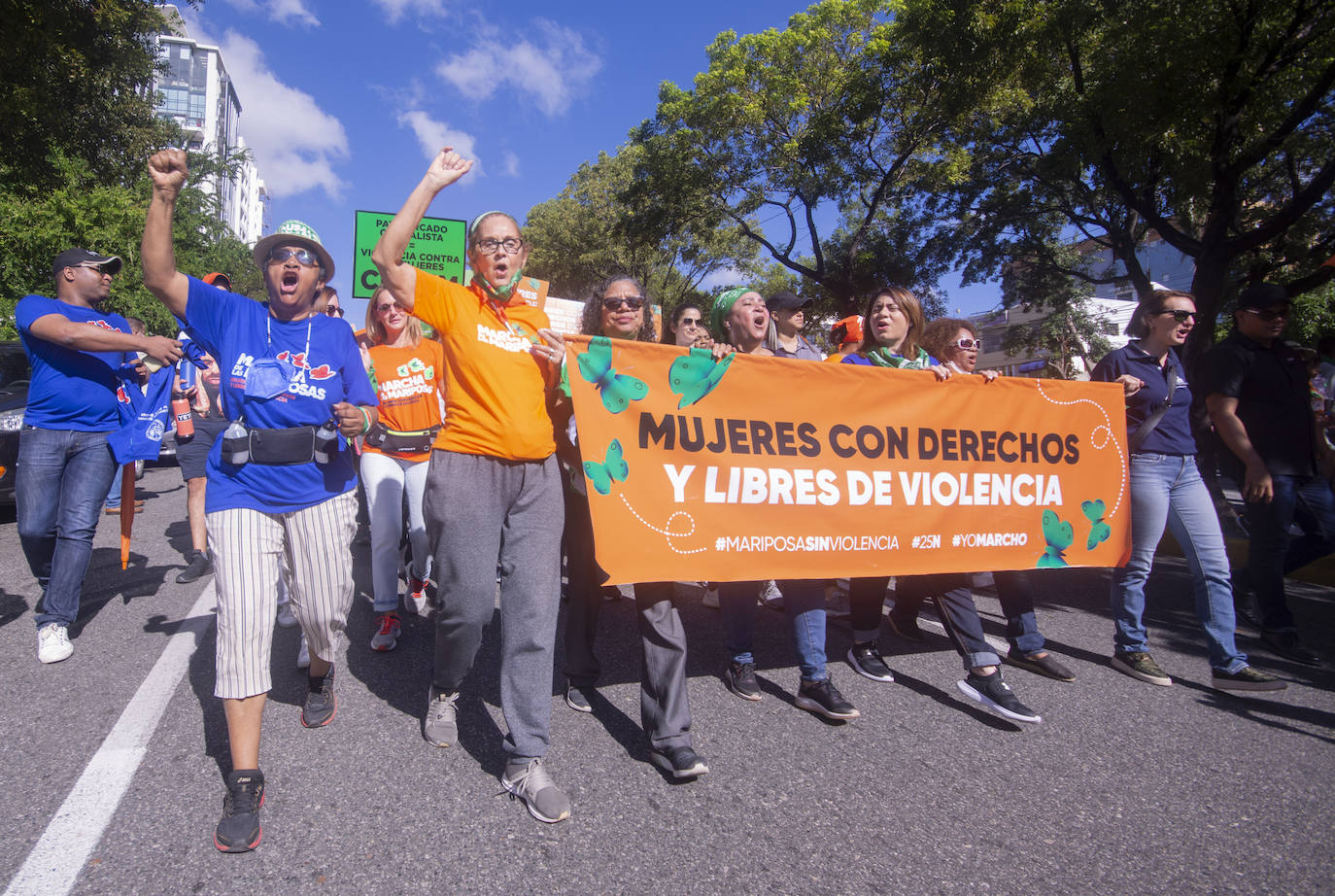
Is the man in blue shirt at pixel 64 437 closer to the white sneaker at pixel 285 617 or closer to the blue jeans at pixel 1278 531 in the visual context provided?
the white sneaker at pixel 285 617

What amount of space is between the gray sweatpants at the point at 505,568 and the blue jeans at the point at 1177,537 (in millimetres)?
3079

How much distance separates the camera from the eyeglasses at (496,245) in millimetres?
2834

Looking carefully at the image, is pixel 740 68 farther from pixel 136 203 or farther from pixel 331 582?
pixel 331 582

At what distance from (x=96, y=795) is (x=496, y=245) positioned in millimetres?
2304

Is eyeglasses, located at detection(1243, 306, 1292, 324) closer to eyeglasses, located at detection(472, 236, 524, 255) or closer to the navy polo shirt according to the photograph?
the navy polo shirt

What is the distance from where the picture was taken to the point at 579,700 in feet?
11.2

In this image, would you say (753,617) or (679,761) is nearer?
(679,761)

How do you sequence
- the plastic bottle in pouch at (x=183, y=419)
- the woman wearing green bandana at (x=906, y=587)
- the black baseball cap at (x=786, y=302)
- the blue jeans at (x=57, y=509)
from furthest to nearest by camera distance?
the plastic bottle in pouch at (x=183, y=419), the black baseball cap at (x=786, y=302), the blue jeans at (x=57, y=509), the woman wearing green bandana at (x=906, y=587)

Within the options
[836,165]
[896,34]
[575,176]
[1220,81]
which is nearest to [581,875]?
[1220,81]

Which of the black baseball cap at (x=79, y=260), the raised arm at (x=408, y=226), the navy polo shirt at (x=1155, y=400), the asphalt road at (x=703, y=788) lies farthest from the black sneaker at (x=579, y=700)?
the black baseball cap at (x=79, y=260)

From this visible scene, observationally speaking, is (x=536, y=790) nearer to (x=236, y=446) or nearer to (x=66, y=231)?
(x=236, y=446)

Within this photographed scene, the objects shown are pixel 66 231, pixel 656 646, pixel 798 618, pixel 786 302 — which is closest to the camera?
pixel 656 646

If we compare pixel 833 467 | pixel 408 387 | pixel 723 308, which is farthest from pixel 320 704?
pixel 723 308

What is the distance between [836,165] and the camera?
17984 millimetres
